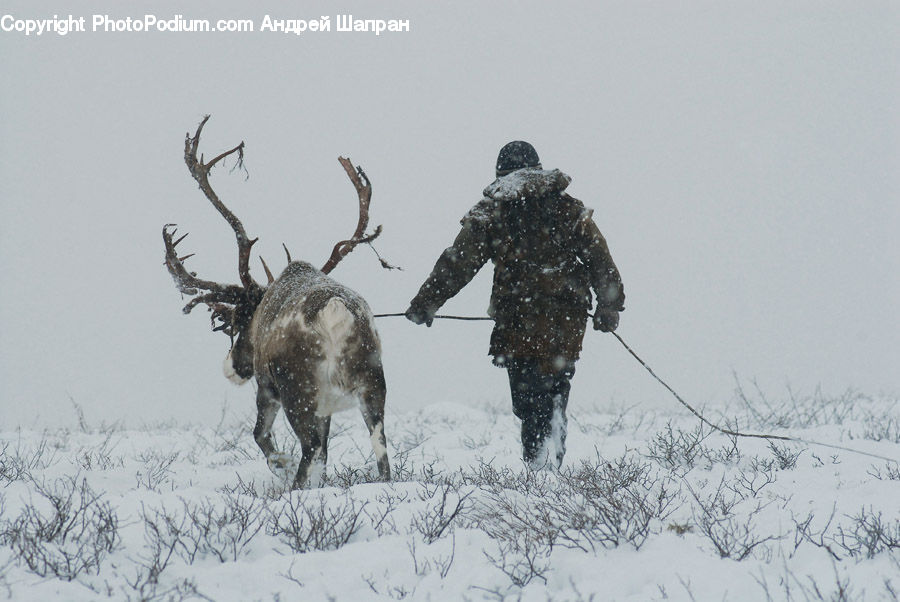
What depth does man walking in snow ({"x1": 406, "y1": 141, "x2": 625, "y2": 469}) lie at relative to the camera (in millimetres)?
5207

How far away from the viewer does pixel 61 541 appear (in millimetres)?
2857

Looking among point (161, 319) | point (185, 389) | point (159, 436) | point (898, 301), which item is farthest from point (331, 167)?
point (159, 436)

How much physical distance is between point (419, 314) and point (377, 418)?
0.87 m

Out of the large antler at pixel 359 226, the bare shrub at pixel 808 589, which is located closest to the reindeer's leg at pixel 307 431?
the large antler at pixel 359 226

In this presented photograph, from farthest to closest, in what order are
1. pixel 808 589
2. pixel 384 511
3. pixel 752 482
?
pixel 752 482, pixel 384 511, pixel 808 589

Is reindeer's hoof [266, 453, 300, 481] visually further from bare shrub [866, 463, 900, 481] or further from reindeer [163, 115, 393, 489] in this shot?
bare shrub [866, 463, 900, 481]

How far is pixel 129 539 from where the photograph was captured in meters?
2.97

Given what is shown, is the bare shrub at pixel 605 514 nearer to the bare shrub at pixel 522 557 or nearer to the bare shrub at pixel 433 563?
the bare shrub at pixel 522 557

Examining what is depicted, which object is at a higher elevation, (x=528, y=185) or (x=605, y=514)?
(x=528, y=185)

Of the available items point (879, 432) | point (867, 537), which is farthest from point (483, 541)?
point (879, 432)

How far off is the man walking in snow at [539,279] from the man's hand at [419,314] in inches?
8.4

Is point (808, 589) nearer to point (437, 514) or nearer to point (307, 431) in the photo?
point (437, 514)

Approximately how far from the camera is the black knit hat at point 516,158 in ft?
17.5

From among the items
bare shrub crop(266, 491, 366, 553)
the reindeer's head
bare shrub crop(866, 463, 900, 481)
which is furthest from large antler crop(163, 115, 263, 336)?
bare shrub crop(866, 463, 900, 481)
